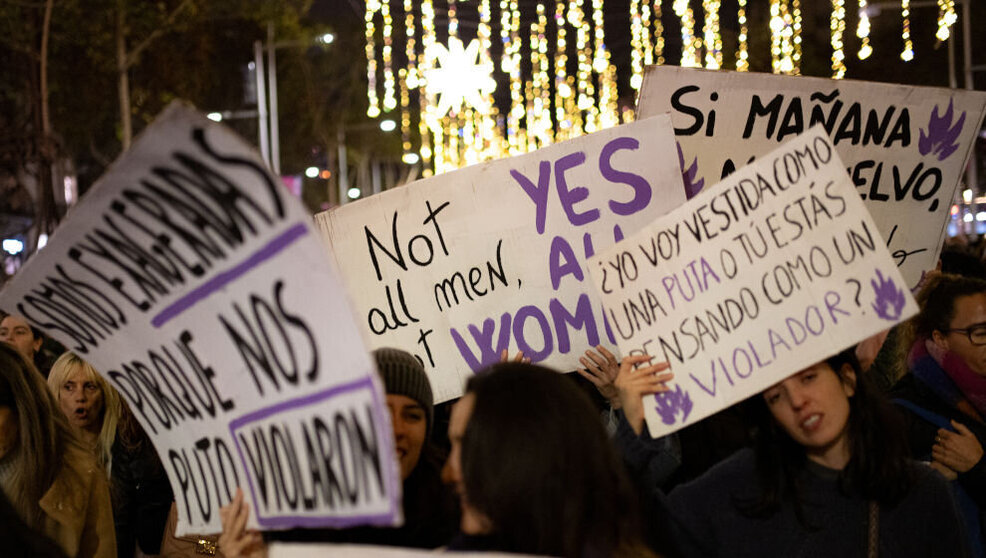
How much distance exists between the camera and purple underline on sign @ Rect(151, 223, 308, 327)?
2299mm

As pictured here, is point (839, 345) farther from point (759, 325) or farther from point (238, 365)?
point (238, 365)

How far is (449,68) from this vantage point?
18.1 meters

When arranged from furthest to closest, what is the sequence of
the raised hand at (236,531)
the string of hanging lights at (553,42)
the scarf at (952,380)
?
1. the string of hanging lights at (553,42)
2. the scarf at (952,380)
3. the raised hand at (236,531)

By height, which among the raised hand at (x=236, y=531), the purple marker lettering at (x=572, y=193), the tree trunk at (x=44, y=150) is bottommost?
the raised hand at (x=236, y=531)

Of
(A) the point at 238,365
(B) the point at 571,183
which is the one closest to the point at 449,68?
(B) the point at 571,183

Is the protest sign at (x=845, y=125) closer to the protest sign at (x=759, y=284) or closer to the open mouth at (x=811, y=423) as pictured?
the protest sign at (x=759, y=284)

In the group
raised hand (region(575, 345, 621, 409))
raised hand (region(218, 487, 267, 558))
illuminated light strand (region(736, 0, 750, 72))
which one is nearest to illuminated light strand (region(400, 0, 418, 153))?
illuminated light strand (region(736, 0, 750, 72))

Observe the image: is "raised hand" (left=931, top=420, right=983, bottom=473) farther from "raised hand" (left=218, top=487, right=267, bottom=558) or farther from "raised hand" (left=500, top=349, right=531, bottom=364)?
"raised hand" (left=218, top=487, right=267, bottom=558)

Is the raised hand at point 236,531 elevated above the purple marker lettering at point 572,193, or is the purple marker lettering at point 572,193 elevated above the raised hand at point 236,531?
the purple marker lettering at point 572,193

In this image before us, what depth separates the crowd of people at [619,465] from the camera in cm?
260

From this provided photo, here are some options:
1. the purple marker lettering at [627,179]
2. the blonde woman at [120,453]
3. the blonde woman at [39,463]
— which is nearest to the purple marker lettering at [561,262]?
the purple marker lettering at [627,179]

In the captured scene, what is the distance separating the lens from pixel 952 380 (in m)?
4.45

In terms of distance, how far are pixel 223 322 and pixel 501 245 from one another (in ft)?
7.96

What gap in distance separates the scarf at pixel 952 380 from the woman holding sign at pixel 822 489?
3.43 feet
